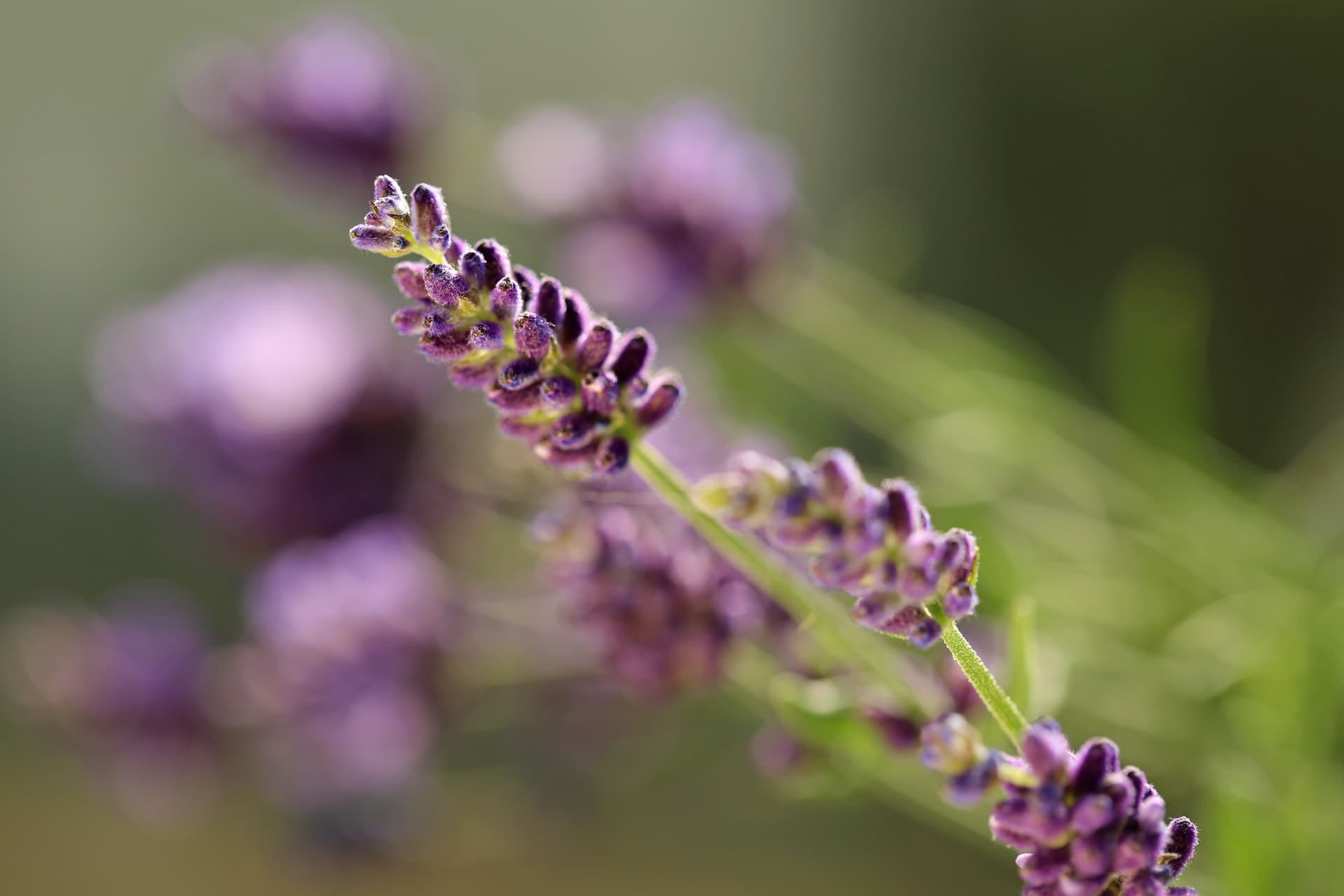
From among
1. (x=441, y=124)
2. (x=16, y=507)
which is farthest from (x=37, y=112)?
(x=441, y=124)

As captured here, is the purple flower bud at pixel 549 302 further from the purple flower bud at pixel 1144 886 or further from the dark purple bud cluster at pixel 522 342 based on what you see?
the purple flower bud at pixel 1144 886

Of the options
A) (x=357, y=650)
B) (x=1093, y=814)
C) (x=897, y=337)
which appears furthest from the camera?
(x=897, y=337)

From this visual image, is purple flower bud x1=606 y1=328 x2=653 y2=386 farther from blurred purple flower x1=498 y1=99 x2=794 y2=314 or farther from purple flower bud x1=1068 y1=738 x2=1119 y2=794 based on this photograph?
blurred purple flower x1=498 y1=99 x2=794 y2=314

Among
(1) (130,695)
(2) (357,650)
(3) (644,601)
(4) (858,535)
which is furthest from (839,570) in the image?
(1) (130,695)

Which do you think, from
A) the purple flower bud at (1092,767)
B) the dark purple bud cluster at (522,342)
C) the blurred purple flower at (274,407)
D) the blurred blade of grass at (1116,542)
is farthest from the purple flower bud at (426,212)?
the blurred purple flower at (274,407)

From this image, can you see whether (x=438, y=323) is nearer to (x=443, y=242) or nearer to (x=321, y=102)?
(x=443, y=242)

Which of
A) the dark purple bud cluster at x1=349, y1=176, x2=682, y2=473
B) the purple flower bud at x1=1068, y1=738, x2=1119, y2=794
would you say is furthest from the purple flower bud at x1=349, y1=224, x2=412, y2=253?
the purple flower bud at x1=1068, y1=738, x2=1119, y2=794
